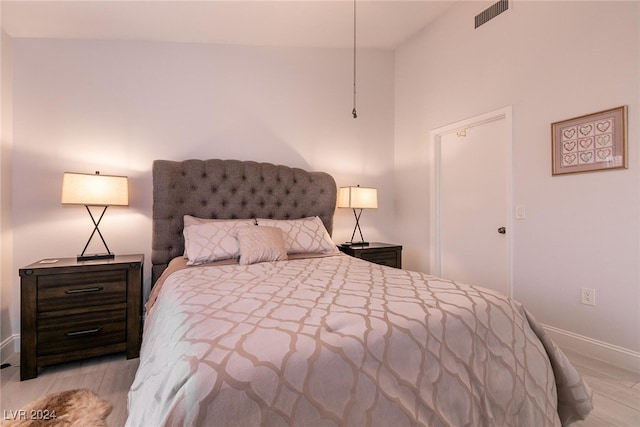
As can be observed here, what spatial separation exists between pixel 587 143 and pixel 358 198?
1775 mm

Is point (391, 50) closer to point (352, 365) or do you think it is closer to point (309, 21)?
point (309, 21)

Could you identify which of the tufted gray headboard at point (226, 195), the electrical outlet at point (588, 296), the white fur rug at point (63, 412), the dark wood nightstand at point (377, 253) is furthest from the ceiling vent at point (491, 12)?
the white fur rug at point (63, 412)

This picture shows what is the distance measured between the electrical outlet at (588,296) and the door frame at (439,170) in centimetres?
49

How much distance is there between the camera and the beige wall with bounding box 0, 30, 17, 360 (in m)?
2.17

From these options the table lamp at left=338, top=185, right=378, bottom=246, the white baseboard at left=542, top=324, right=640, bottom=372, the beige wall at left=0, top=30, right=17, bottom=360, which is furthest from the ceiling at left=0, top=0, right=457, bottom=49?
the white baseboard at left=542, top=324, right=640, bottom=372

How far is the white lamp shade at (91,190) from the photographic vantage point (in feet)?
6.88

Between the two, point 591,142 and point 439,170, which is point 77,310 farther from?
point 591,142

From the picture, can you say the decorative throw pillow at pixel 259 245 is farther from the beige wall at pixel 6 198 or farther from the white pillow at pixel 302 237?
the beige wall at pixel 6 198

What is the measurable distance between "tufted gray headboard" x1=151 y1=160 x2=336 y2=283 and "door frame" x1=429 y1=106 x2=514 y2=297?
43.4 inches

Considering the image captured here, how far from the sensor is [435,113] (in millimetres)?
3291

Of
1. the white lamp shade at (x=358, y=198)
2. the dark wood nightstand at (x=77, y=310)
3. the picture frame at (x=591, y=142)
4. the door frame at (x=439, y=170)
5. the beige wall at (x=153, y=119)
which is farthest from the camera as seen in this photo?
the white lamp shade at (x=358, y=198)

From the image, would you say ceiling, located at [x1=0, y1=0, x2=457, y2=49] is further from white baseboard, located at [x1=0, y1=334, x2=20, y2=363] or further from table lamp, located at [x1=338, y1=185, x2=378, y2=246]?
white baseboard, located at [x1=0, y1=334, x2=20, y2=363]

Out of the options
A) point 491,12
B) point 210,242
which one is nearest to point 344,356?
point 210,242

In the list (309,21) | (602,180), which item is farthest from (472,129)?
(309,21)
